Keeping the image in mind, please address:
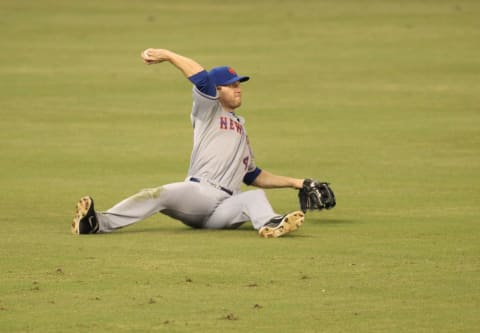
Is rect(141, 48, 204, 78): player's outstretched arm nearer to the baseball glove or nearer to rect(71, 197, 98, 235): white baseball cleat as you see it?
rect(71, 197, 98, 235): white baseball cleat

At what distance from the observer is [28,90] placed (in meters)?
22.0

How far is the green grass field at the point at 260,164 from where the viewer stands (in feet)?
27.6

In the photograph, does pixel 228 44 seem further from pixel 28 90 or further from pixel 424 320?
pixel 424 320

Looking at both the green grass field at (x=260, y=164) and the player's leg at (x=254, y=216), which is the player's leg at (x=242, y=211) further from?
the green grass field at (x=260, y=164)

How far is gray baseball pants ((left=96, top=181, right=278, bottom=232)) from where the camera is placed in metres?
11.1

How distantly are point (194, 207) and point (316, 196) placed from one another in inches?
38.0

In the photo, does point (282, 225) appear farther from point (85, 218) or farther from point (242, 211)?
point (85, 218)

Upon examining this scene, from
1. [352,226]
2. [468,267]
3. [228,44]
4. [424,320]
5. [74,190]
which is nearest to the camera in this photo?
[424,320]

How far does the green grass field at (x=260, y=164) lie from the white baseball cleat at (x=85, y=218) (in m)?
0.13

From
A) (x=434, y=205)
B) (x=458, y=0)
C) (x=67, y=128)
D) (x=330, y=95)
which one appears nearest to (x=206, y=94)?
(x=434, y=205)

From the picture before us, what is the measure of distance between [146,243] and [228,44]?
17.5 meters

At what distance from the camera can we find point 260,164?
15617 mm

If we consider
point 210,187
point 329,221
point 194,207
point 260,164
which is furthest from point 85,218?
point 260,164

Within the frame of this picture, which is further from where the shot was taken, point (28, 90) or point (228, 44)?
point (228, 44)
